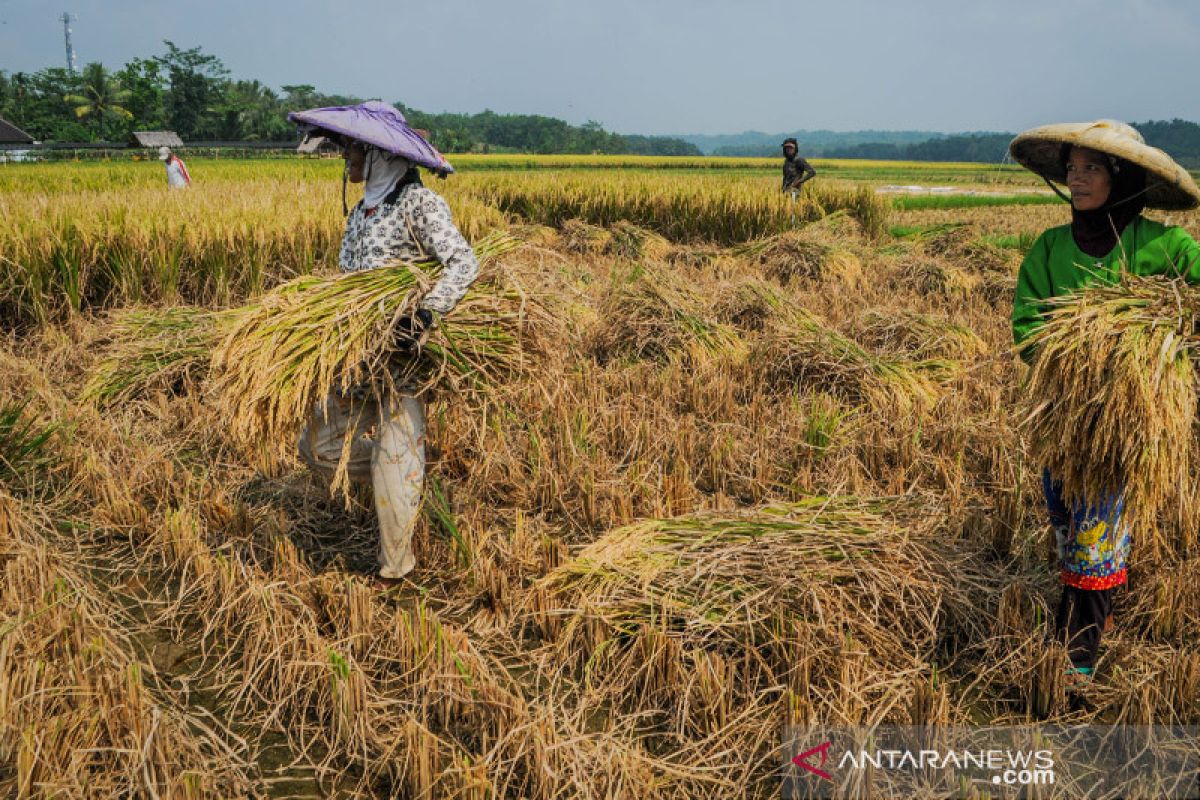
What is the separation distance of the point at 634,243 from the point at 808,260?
112 inches

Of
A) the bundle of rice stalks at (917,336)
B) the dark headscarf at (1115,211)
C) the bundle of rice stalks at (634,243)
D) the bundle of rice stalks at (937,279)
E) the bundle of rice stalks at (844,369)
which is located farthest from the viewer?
the bundle of rice stalks at (634,243)

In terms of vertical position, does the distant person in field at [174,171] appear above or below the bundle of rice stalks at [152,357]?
above

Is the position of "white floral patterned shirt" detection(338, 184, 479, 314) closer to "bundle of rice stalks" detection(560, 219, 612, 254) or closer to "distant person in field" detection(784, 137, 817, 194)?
"bundle of rice stalks" detection(560, 219, 612, 254)

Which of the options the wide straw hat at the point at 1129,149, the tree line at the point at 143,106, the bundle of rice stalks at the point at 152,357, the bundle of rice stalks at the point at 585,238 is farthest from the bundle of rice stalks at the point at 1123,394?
the tree line at the point at 143,106

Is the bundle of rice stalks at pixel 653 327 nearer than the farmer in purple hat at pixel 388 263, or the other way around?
the farmer in purple hat at pixel 388 263

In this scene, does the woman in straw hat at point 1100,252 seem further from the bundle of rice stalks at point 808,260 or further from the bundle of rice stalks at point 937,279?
the bundle of rice stalks at point 808,260

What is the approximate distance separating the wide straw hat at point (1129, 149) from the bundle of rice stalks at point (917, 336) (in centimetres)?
292

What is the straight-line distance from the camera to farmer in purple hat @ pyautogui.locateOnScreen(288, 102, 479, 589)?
9.45 ft

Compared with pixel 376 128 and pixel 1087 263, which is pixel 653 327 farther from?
pixel 1087 263

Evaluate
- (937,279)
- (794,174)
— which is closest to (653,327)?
(937,279)

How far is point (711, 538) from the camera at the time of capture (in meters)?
2.90

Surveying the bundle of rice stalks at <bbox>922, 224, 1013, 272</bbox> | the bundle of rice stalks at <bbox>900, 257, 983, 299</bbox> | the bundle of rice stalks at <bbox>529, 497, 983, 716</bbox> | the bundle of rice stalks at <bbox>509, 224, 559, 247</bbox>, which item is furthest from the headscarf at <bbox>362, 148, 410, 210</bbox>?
the bundle of rice stalks at <bbox>509, 224, 559, 247</bbox>

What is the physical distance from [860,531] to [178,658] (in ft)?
7.44

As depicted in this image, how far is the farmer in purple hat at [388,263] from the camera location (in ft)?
9.45
